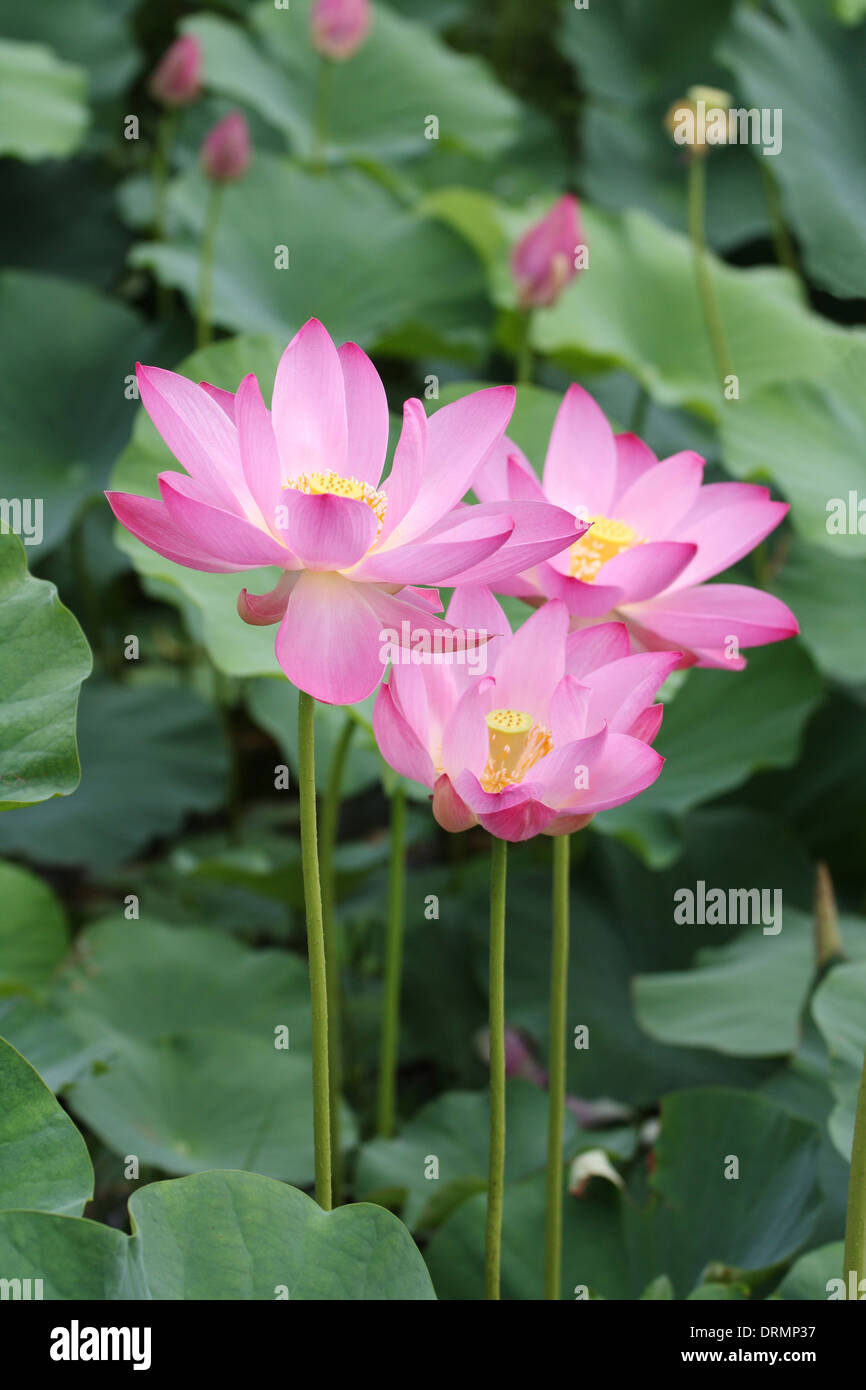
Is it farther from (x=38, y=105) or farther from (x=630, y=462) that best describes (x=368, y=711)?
(x=38, y=105)

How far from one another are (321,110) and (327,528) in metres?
1.70

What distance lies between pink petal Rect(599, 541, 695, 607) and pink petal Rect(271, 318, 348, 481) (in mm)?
150

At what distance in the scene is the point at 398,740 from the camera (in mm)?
552

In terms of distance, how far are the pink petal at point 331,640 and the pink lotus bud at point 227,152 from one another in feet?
4.11

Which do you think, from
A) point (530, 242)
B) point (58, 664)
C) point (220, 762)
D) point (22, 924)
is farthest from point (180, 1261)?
point (530, 242)

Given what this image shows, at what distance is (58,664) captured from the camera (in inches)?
27.9

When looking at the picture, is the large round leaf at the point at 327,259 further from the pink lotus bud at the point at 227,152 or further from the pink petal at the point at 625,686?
the pink petal at the point at 625,686

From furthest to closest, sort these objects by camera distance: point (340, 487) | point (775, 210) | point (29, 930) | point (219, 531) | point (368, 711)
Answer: point (775, 210) → point (29, 930) → point (368, 711) → point (340, 487) → point (219, 531)

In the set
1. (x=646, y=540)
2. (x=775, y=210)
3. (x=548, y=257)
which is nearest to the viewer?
(x=646, y=540)

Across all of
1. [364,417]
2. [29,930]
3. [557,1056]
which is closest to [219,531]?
[364,417]

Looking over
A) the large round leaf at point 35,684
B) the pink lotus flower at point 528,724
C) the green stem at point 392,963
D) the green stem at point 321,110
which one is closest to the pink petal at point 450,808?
the pink lotus flower at point 528,724

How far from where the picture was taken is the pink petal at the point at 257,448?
54cm
